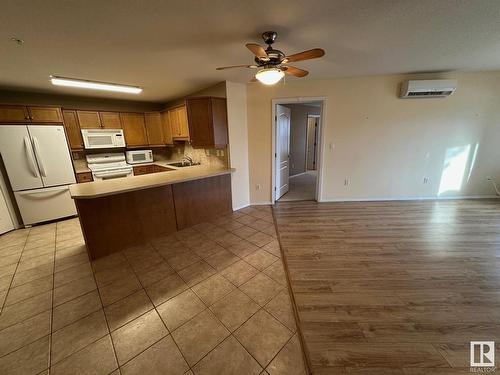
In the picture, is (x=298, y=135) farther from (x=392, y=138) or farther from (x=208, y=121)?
(x=208, y=121)

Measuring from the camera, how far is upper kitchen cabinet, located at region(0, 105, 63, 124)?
313 cm

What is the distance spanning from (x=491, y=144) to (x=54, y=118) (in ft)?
28.2

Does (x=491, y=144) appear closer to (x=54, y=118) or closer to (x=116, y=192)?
(x=116, y=192)

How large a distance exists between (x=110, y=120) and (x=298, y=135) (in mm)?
5515

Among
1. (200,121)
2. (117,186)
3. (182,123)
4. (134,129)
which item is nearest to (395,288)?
(117,186)

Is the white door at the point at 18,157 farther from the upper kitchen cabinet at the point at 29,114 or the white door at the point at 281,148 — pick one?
the white door at the point at 281,148

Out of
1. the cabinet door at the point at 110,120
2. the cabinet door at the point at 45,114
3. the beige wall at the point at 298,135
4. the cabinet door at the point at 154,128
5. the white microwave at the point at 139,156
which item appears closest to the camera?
the cabinet door at the point at 45,114

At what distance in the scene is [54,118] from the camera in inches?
139

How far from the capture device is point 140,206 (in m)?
2.81

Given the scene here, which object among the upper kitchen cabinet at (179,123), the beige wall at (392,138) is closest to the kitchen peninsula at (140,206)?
the beige wall at (392,138)

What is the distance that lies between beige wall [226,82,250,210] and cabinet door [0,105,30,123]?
3.47m

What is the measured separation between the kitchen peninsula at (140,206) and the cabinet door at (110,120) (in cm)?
232

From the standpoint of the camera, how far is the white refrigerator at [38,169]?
3215 millimetres

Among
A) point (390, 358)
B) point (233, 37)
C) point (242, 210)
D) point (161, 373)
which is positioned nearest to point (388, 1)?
point (233, 37)
